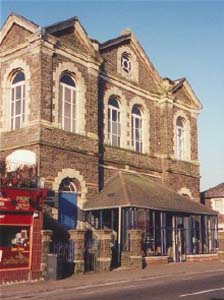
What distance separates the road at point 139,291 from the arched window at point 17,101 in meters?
9.89

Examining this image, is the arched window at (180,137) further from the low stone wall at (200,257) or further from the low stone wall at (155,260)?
the low stone wall at (155,260)

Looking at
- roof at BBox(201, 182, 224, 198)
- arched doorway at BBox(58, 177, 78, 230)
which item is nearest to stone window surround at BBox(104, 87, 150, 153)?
arched doorway at BBox(58, 177, 78, 230)

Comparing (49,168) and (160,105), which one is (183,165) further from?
(49,168)

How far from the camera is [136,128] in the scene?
27.6 meters

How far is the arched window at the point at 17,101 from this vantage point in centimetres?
2236

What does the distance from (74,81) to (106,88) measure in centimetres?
259

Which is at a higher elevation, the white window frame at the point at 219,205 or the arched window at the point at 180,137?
the arched window at the point at 180,137

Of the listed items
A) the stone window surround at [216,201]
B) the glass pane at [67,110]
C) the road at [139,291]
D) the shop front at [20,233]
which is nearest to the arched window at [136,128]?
the glass pane at [67,110]

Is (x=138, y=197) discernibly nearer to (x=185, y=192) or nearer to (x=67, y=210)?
(x=67, y=210)

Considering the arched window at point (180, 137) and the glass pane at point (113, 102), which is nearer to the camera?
the glass pane at point (113, 102)

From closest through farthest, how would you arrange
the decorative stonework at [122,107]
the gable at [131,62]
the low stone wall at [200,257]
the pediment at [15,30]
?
the pediment at [15,30], the low stone wall at [200,257], the decorative stonework at [122,107], the gable at [131,62]

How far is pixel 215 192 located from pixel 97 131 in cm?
1782

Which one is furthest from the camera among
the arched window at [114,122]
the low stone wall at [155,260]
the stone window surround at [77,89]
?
the arched window at [114,122]

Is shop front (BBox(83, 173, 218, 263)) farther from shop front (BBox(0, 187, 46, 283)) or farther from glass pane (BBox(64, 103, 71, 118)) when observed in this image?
shop front (BBox(0, 187, 46, 283))
